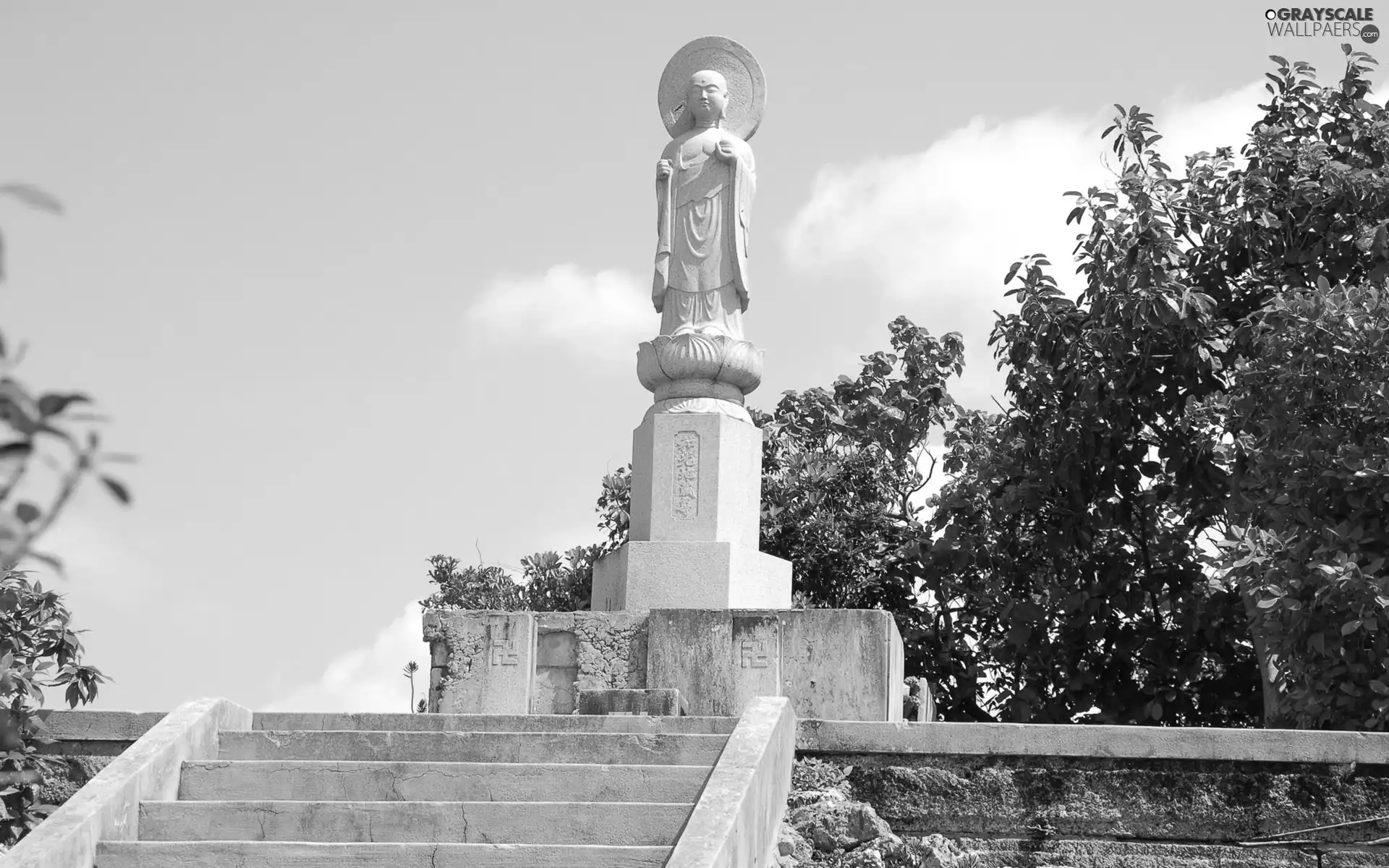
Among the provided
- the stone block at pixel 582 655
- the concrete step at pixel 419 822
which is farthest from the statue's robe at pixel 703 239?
the concrete step at pixel 419 822

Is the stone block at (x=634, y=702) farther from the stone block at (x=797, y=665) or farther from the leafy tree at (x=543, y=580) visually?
the leafy tree at (x=543, y=580)

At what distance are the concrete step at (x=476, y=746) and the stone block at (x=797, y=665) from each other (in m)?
1.23

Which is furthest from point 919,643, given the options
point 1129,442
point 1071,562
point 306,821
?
point 306,821

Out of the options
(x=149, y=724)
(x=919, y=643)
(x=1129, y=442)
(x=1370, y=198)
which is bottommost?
(x=149, y=724)

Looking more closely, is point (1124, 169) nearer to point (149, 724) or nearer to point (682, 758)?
point (682, 758)

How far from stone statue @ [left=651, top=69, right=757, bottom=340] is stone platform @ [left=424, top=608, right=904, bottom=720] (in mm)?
2302

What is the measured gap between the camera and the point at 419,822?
25.2ft

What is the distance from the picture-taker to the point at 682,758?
833 cm

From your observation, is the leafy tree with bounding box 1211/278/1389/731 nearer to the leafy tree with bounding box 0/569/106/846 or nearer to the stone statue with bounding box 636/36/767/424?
the stone statue with bounding box 636/36/767/424

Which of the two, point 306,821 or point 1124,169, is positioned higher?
point 1124,169

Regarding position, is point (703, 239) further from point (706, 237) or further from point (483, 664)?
point (483, 664)

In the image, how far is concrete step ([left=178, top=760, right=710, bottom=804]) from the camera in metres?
7.97

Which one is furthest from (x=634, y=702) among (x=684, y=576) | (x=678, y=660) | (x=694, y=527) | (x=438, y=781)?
(x=694, y=527)

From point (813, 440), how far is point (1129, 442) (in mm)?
4049
